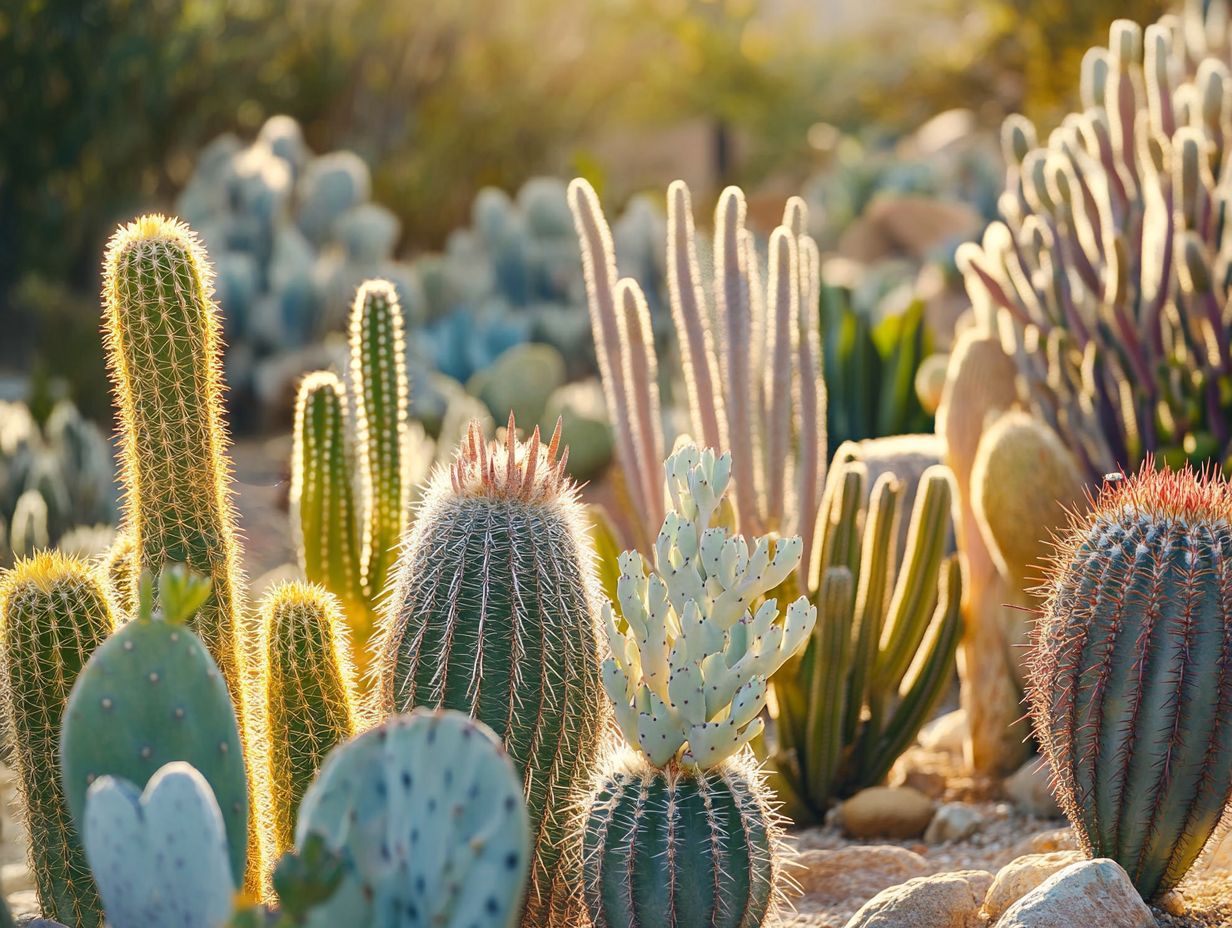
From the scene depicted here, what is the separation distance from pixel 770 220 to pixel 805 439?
413 inches

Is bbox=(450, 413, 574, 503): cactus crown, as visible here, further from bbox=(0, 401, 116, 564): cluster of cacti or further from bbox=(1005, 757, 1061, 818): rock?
bbox=(0, 401, 116, 564): cluster of cacti

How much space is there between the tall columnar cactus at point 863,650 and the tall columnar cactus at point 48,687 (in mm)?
1608

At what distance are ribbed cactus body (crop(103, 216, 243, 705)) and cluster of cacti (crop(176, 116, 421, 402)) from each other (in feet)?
19.4

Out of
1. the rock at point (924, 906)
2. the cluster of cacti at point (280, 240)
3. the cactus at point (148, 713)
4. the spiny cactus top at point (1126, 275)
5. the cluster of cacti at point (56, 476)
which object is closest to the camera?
the cactus at point (148, 713)

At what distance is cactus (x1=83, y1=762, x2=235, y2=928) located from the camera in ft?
6.38

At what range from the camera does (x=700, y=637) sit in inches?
97.7

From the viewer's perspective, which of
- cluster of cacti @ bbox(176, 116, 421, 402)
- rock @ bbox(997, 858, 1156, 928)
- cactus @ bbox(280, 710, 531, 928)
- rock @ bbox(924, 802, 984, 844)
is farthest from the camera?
cluster of cacti @ bbox(176, 116, 421, 402)

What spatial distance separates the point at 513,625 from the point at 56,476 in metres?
3.74

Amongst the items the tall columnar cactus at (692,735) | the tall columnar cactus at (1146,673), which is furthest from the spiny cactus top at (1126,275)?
the tall columnar cactus at (692,735)

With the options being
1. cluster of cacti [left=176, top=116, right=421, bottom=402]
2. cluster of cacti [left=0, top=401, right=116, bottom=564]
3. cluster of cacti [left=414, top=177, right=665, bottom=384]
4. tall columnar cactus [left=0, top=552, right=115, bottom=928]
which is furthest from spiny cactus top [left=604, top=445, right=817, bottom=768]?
cluster of cacti [left=176, top=116, right=421, bottom=402]

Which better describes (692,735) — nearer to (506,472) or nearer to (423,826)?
(506,472)

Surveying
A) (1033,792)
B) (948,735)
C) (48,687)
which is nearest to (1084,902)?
(1033,792)

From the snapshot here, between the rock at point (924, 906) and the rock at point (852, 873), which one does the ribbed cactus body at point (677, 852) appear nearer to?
the rock at point (924, 906)

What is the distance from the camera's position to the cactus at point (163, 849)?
1944 millimetres
